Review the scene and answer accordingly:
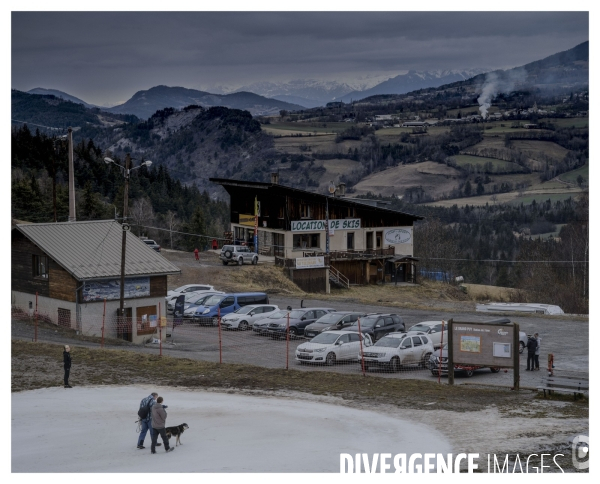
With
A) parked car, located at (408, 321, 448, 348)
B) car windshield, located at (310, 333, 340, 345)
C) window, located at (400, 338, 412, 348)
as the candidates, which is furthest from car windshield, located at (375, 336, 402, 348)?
parked car, located at (408, 321, 448, 348)

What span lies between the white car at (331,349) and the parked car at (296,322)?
6002mm

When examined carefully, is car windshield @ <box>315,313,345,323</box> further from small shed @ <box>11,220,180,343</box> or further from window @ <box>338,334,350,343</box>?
small shed @ <box>11,220,180,343</box>

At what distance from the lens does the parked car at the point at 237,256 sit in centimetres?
6769

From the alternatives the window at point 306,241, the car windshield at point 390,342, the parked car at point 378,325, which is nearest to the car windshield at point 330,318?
the parked car at point 378,325

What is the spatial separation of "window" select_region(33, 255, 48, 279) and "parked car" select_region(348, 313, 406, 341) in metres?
15.7

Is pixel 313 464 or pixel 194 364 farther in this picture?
pixel 194 364

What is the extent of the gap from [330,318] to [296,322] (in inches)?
73.7

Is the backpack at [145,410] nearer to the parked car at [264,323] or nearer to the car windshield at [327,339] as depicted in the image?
the car windshield at [327,339]

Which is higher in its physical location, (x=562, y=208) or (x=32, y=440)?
(x=562, y=208)

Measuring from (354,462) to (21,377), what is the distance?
15396 mm

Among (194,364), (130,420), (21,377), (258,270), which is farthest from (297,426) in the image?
(258,270)

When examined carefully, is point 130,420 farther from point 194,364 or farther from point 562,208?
point 562,208

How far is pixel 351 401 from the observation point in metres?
27.5

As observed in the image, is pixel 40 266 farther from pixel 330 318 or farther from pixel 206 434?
pixel 206 434
